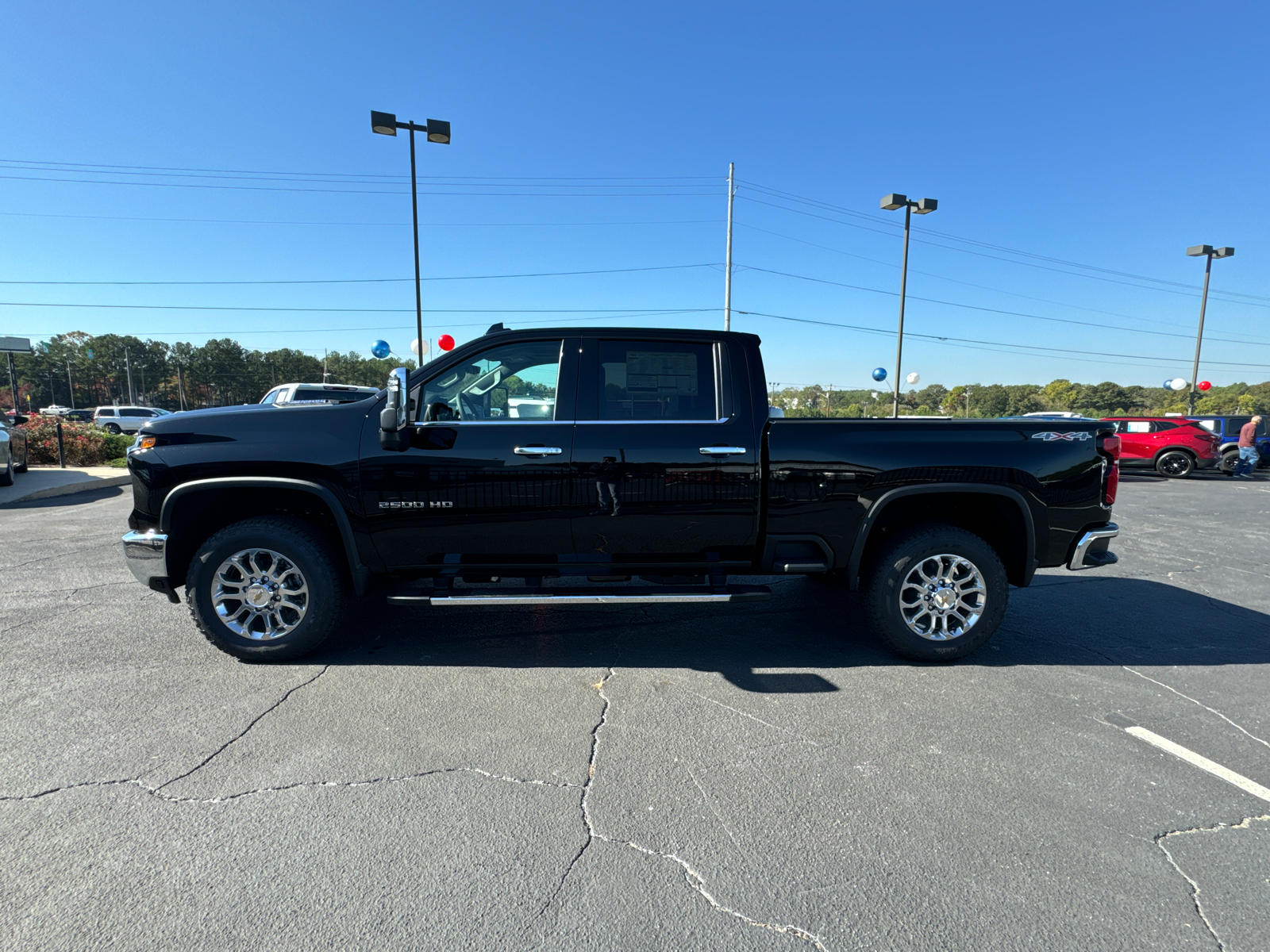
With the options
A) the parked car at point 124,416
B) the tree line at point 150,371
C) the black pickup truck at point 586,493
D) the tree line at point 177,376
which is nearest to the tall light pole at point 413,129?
the black pickup truck at point 586,493

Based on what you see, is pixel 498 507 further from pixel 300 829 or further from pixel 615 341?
pixel 300 829

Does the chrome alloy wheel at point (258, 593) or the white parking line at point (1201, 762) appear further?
the chrome alloy wheel at point (258, 593)

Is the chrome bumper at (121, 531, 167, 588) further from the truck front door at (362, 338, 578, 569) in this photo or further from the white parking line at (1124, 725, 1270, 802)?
the white parking line at (1124, 725, 1270, 802)

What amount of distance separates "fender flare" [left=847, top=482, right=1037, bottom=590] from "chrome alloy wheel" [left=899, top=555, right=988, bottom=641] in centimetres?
34

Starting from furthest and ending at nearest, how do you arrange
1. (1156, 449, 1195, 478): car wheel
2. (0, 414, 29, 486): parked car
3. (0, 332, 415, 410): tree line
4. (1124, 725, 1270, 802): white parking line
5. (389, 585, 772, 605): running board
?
(0, 332, 415, 410): tree line
(1156, 449, 1195, 478): car wheel
(0, 414, 29, 486): parked car
(389, 585, 772, 605): running board
(1124, 725, 1270, 802): white parking line

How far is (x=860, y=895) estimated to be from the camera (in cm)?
210

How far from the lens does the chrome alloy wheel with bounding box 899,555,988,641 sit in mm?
3992

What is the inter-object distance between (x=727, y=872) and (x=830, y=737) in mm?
1093

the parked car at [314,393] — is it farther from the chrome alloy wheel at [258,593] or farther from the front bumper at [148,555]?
the chrome alloy wheel at [258,593]

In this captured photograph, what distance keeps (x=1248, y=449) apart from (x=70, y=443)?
28261 millimetres

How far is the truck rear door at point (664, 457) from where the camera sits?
3.83 meters

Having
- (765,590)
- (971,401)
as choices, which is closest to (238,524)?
(765,590)

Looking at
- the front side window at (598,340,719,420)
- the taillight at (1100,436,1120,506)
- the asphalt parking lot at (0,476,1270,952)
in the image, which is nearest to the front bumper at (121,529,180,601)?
the asphalt parking lot at (0,476,1270,952)

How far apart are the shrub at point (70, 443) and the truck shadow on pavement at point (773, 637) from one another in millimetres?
14506
